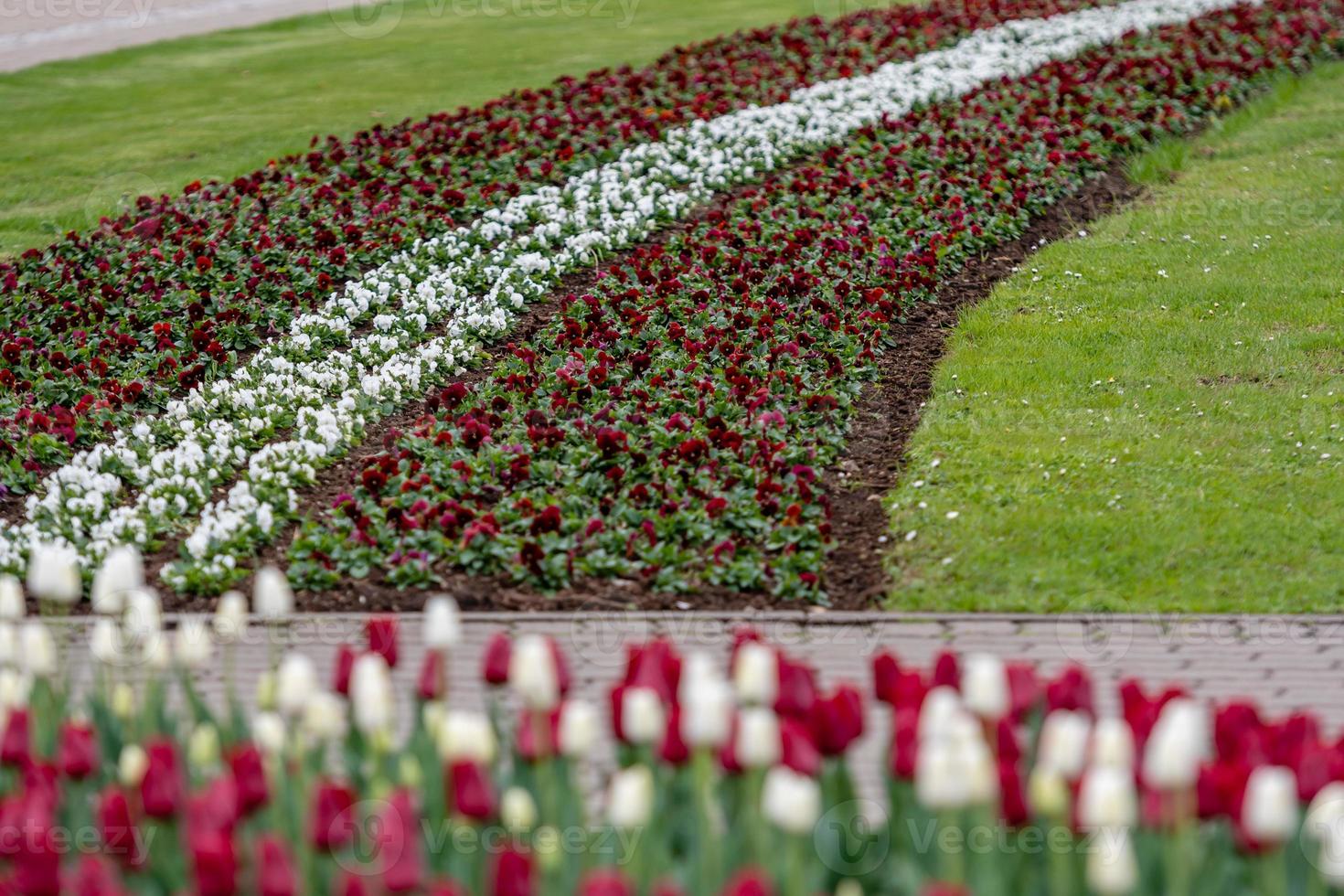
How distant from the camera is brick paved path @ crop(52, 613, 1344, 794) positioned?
500cm

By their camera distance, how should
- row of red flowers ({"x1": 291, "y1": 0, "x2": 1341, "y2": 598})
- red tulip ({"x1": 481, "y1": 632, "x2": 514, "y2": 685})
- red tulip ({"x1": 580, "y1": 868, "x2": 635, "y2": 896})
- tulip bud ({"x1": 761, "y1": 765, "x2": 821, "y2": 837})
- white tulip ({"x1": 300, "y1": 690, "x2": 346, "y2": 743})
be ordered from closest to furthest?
1. red tulip ({"x1": 580, "y1": 868, "x2": 635, "y2": 896})
2. tulip bud ({"x1": 761, "y1": 765, "x2": 821, "y2": 837})
3. white tulip ({"x1": 300, "y1": 690, "x2": 346, "y2": 743})
4. red tulip ({"x1": 481, "y1": 632, "x2": 514, "y2": 685})
5. row of red flowers ({"x1": 291, "y1": 0, "x2": 1341, "y2": 598})

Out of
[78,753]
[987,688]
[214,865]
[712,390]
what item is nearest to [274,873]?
[214,865]

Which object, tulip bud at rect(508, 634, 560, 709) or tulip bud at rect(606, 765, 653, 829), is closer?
tulip bud at rect(606, 765, 653, 829)

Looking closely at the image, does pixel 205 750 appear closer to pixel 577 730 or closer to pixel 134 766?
pixel 134 766

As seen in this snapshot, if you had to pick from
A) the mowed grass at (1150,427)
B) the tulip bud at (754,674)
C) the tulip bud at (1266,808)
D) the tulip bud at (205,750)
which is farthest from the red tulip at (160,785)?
the mowed grass at (1150,427)

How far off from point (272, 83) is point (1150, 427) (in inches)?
468

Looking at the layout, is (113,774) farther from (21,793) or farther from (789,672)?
(789,672)

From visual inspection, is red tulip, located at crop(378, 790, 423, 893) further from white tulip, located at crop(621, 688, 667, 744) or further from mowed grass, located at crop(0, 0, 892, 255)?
mowed grass, located at crop(0, 0, 892, 255)

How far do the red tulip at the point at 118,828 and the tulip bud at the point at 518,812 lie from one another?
2.36 feet

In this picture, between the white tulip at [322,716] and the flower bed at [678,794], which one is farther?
the white tulip at [322,716]

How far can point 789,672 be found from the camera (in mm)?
3365

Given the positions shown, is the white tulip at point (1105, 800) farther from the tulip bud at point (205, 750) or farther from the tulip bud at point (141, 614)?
the tulip bud at point (141, 614)

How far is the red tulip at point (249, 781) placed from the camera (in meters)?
3.07

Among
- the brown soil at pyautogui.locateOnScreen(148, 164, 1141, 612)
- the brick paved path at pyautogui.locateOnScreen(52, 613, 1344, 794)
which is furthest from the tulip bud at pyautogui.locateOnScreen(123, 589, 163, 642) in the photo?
the brown soil at pyautogui.locateOnScreen(148, 164, 1141, 612)
